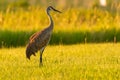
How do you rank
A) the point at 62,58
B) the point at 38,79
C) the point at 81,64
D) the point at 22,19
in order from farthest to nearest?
the point at 22,19 → the point at 62,58 → the point at 81,64 → the point at 38,79

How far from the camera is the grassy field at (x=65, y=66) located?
8.84 metres

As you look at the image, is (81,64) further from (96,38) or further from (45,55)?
(96,38)

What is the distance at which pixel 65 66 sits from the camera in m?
9.88

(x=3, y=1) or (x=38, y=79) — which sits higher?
(x=38, y=79)

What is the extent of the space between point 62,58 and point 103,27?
5.86 metres

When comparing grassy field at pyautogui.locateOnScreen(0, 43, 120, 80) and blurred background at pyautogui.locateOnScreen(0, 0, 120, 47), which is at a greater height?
grassy field at pyautogui.locateOnScreen(0, 43, 120, 80)

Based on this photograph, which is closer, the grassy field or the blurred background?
the grassy field

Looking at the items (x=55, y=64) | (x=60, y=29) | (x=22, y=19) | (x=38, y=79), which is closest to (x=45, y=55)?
(x=55, y=64)

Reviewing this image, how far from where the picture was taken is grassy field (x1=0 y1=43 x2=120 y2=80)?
8.84 m

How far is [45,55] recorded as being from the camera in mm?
12102

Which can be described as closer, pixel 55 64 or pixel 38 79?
pixel 38 79

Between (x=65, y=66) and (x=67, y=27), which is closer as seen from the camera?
(x=65, y=66)

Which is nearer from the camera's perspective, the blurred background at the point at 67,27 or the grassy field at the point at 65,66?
the grassy field at the point at 65,66

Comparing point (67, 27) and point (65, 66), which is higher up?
point (65, 66)
